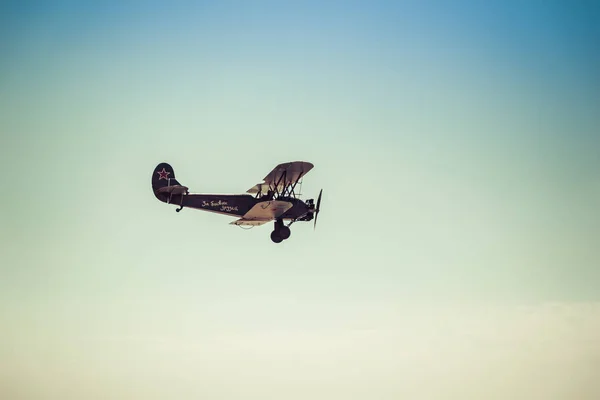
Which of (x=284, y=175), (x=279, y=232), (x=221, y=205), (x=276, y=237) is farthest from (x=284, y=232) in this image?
(x=221, y=205)

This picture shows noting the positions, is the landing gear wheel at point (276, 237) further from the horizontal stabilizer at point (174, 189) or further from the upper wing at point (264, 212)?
the horizontal stabilizer at point (174, 189)

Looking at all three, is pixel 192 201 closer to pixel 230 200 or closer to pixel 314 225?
pixel 230 200

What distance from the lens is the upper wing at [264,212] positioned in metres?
42.5

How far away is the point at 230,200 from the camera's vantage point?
143ft

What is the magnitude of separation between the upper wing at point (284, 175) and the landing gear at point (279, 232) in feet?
5.28

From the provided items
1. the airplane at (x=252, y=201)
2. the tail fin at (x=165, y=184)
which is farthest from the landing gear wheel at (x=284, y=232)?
the tail fin at (x=165, y=184)

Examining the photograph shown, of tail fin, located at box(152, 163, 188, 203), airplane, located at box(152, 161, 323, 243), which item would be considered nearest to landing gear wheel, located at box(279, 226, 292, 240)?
airplane, located at box(152, 161, 323, 243)

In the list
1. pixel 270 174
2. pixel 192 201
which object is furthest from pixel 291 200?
pixel 192 201

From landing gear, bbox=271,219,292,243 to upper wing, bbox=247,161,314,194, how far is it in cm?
161

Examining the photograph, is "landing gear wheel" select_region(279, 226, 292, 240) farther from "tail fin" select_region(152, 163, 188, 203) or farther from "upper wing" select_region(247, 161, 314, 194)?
"tail fin" select_region(152, 163, 188, 203)

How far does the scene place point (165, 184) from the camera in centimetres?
4412

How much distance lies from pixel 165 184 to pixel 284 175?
5.63 meters

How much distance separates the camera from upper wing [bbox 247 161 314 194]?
4219 cm

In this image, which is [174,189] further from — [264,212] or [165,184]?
[264,212]
